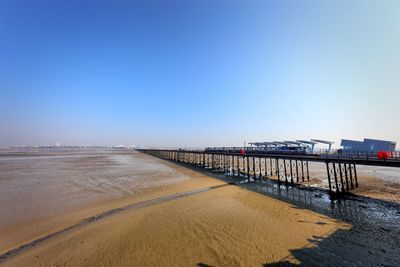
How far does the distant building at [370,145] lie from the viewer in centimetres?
2775

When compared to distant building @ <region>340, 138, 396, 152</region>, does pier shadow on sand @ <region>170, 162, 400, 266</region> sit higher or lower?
lower

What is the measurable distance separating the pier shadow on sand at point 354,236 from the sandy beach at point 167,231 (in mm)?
73

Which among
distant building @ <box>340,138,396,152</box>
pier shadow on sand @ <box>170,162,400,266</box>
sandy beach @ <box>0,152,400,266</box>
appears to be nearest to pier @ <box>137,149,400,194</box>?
pier shadow on sand @ <box>170,162,400,266</box>

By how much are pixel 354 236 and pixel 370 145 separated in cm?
2817

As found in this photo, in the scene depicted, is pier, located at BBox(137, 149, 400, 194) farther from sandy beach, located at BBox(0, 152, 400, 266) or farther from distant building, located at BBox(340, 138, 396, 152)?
sandy beach, located at BBox(0, 152, 400, 266)

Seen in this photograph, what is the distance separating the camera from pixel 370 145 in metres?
30.1

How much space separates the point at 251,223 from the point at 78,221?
29.9ft

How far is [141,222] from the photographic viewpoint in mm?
10492

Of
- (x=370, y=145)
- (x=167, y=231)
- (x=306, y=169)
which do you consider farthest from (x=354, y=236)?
(x=370, y=145)

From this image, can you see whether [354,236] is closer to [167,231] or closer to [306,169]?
[167,231]

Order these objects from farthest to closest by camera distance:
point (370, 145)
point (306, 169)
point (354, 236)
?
point (306, 169) → point (370, 145) → point (354, 236)

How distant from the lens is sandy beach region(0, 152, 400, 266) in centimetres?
714

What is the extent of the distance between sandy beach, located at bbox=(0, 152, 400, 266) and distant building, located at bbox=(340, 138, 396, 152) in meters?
22.2

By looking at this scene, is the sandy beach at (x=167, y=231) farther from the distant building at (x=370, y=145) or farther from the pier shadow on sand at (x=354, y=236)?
the distant building at (x=370, y=145)
